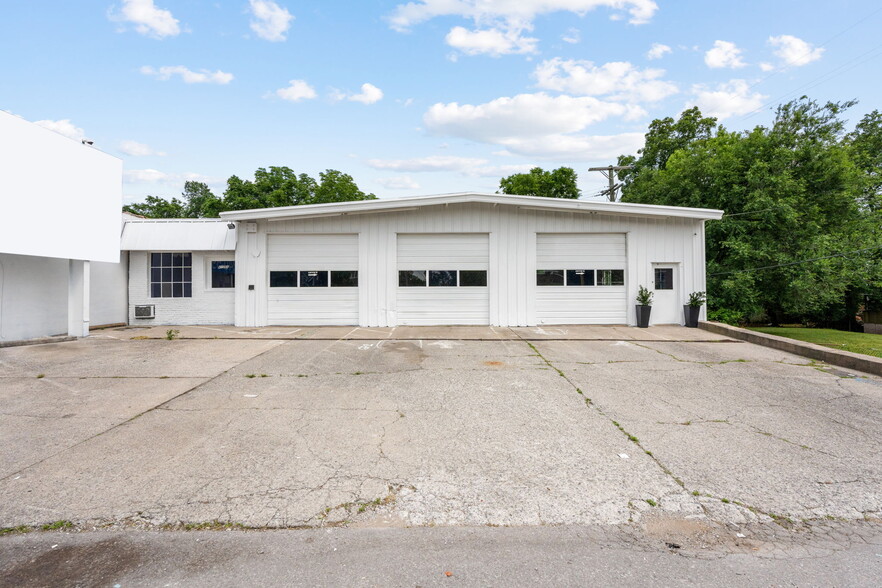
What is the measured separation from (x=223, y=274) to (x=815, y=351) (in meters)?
15.8

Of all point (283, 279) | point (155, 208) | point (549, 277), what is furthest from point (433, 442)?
point (155, 208)

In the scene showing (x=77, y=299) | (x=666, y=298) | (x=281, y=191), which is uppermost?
(x=281, y=191)

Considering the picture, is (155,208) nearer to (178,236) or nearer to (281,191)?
(281,191)

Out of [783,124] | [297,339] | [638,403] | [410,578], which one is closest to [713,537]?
[410,578]

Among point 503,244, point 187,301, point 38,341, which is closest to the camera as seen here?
point 38,341

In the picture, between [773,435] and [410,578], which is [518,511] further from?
[773,435]

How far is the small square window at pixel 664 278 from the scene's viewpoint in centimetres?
1408

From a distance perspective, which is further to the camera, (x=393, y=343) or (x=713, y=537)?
(x=393, y=343)

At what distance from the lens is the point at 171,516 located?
3.04 metres

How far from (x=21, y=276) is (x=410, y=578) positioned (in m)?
12.9

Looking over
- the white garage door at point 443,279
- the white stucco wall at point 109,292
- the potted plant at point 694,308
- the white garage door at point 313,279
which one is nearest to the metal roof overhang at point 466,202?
the white garage door at point 313,279

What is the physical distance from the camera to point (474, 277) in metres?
14.1

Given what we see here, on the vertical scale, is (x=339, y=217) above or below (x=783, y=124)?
below

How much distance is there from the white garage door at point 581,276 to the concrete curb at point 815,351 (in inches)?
120
